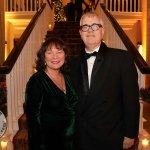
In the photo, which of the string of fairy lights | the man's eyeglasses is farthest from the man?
the string of fairy lights

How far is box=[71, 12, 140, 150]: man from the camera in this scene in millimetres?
2344

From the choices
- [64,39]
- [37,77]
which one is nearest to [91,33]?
[37,77]

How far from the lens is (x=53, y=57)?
2.45 meters

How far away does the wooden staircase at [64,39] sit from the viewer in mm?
3816

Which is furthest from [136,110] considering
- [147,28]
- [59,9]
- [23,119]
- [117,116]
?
[59,9]

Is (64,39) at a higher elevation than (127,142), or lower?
higher

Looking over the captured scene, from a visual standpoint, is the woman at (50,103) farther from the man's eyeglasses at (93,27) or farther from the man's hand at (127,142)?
the man's hand at (127,142)

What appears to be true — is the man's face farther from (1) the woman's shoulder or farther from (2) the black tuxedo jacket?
(1) the woman's shoulder

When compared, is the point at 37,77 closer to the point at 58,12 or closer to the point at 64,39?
the point at 64,39

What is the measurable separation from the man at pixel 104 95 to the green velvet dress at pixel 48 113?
8 centimetres

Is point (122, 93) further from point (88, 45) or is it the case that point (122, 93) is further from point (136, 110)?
point (88, 45)

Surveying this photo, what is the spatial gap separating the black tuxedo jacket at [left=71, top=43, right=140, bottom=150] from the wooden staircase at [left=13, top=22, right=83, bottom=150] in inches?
59.7

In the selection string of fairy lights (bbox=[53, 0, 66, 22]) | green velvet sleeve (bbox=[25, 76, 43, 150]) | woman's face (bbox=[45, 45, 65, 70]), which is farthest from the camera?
string of fairy lights (bbox=[53, 0, 66, 22])

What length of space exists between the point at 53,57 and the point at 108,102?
0.51 m
